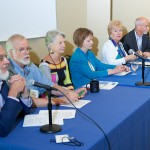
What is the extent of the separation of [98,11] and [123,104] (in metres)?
3.10

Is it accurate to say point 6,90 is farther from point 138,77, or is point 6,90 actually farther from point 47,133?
point 138,77

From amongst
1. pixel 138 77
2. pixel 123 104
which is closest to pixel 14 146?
pixel 123 104

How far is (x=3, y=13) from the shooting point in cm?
326

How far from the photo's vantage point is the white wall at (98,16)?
5.09m

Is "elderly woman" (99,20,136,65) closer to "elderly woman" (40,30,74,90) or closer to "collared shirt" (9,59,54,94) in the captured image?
"elderly woman" (40,30,74,90)

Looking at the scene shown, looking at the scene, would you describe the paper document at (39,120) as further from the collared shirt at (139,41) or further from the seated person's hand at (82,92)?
the collared shirt at (139,41)

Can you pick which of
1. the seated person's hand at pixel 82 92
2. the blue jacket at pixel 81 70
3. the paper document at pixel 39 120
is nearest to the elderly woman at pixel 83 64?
the blue jacket at pixel 81 70

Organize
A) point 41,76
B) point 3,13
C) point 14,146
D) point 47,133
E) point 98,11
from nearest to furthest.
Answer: point 14,146 < point 47,133 < point 41,76 < point 3,13 < point 98,11

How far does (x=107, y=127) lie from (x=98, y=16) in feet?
11.7

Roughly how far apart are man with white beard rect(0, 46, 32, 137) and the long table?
79 millimetres

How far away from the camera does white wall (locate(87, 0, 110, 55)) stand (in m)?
5.09

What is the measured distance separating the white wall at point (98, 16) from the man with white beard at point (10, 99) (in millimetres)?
3260

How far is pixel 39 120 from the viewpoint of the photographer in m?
2.00

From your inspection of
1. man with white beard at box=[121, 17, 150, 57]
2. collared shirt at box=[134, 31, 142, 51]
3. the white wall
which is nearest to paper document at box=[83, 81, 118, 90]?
man with white beard at box=[121, 17, 150, 57]
